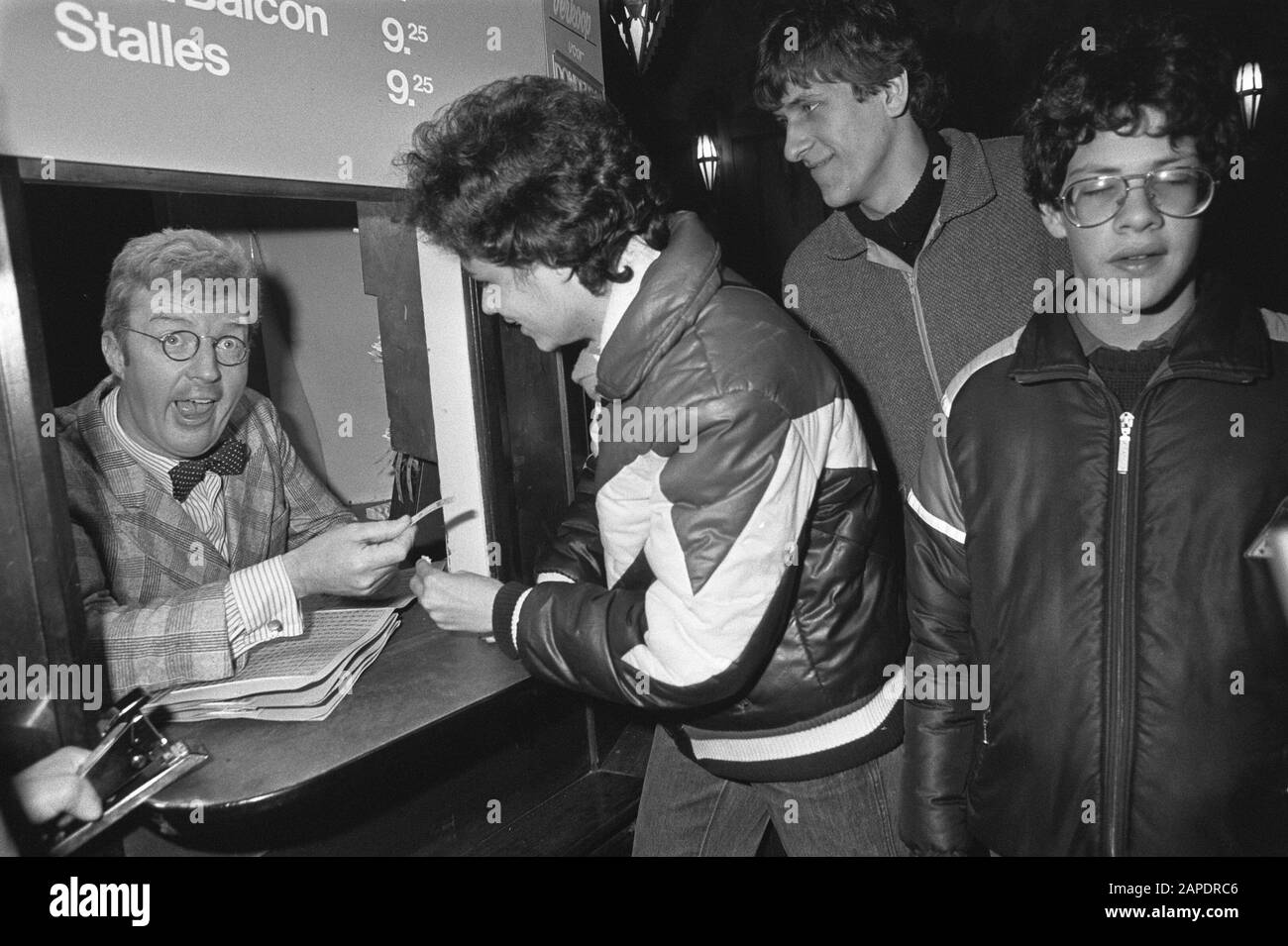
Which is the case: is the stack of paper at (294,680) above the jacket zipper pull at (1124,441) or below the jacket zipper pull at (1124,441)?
below

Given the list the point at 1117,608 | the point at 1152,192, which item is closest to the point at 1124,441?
the point at 1117,608

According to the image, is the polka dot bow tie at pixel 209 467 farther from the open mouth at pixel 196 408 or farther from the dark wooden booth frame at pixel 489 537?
the dark wooden booth frame at pixel 489 537

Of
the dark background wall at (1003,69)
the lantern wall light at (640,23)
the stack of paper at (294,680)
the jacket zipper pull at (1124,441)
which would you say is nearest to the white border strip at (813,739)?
the jacket zipper pull at (1124,441)

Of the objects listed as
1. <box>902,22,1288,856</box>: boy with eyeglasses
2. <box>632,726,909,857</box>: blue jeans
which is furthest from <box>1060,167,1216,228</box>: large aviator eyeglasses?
<box>632,726,909,857</box>: blue jeans

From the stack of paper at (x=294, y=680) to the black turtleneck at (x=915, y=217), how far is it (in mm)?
1490

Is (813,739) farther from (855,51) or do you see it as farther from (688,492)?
(855,51)

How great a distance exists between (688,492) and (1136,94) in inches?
37.5

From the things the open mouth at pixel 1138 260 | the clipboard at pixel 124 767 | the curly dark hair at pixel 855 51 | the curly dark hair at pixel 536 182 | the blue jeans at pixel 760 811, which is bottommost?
the blue jeans at pixel 760 811

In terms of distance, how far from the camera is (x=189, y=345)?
214 centimetres

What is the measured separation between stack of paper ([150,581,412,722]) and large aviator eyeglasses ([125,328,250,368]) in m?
0.78

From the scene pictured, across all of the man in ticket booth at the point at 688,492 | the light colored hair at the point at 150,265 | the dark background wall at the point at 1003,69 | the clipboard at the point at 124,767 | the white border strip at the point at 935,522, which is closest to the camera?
the clipboard at the point at 124,767

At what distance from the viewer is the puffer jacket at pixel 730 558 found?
50.8 inches

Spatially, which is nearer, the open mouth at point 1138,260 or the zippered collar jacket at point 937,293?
the open mouth at point 1138,260
